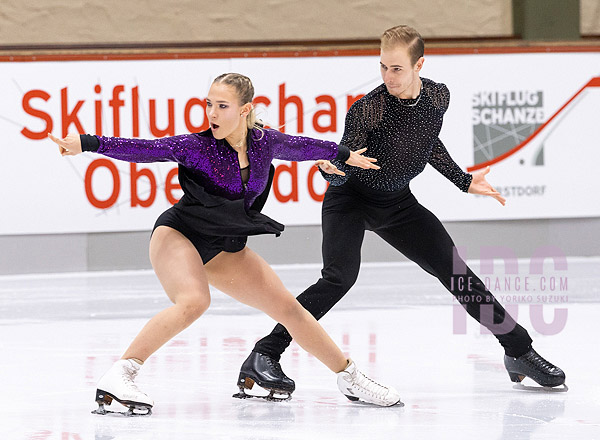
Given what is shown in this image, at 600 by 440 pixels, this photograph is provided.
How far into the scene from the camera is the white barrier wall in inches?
310

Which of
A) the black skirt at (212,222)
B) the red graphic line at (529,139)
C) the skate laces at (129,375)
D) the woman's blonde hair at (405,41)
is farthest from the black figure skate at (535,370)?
the red graphic line at (529,139)

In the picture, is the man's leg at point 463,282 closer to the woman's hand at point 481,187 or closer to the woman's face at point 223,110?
the woman's hand at point 481,187

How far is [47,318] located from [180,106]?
9.55ft

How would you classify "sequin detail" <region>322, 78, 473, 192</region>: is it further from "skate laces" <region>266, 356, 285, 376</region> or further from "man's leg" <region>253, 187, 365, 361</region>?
"skate laces" <region>266, 356, 285, 376</region>

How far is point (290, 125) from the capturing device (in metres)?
8.19

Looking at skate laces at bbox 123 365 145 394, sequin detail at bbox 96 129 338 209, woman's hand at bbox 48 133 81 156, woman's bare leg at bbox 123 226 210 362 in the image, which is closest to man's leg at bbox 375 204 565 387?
sequin detail at bbox 96 129 338 209

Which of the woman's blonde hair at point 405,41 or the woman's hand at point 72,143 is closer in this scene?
the woman's hand at point 72,143

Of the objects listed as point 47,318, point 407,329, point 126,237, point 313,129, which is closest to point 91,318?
point 47,318

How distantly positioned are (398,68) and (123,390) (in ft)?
5.23

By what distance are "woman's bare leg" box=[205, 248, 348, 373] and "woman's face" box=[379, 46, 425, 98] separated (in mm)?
884

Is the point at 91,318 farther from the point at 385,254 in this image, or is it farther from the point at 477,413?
the point at 385,254

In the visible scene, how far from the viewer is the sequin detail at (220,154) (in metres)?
3.21

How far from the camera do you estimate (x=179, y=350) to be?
15.2 feet

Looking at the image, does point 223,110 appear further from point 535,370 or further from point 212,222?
point 535,370
